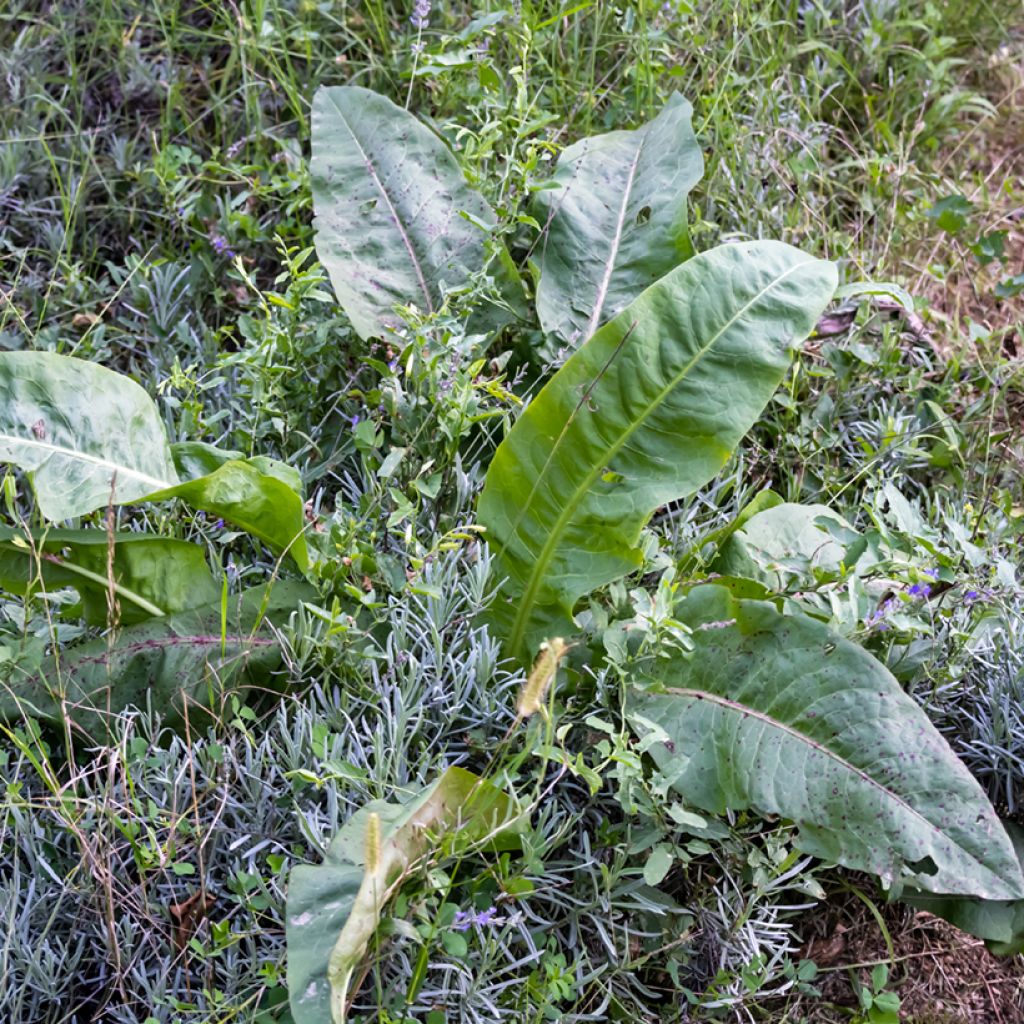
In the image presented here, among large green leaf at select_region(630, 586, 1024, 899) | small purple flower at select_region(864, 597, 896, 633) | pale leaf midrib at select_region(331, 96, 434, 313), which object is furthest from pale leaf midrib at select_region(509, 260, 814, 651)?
pale leaf midrib at select_region(331, 96, 434, 313)

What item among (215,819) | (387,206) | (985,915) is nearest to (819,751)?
(985,915)

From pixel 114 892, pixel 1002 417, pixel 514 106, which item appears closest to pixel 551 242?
pixel 514 106

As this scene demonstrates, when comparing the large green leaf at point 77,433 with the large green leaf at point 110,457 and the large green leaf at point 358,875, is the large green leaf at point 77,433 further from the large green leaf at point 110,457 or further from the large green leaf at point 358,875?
the large green leaf at point 358,875

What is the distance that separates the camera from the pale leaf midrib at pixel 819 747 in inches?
72.1

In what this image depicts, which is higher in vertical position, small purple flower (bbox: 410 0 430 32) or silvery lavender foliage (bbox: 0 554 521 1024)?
small purple flower (bbox: 410 0 430 32)

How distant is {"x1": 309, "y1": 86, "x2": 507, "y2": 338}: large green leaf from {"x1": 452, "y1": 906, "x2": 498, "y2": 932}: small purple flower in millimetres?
1289

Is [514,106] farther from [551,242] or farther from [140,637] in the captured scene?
[140,637]

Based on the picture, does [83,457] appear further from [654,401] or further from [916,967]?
[916,967]

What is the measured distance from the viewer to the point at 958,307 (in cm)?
312

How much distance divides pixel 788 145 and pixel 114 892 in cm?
253

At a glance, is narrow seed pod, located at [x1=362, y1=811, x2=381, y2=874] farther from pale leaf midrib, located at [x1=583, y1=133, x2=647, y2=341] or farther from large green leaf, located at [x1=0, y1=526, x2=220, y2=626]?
pale leaf midrib, located at [x1=583, y1=133, x2=647, y2=341]

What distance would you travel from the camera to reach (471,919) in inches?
67.1

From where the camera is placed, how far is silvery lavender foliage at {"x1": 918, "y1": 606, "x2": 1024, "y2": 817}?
2104 millimetres

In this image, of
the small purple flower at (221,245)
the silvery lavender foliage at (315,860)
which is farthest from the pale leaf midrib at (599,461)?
the small purple flower at (221,245)
